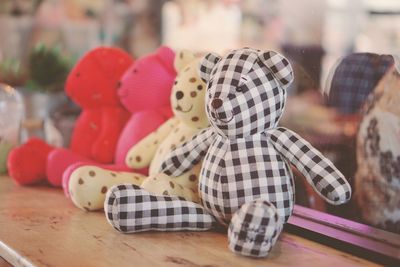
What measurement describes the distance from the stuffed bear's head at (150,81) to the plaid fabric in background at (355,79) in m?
0.22

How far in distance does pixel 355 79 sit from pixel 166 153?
0.77 feet

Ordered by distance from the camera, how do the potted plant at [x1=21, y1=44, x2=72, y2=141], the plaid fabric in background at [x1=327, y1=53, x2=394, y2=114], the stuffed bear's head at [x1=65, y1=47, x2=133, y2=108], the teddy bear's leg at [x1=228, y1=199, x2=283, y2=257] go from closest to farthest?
the teddy bear's leg at [x1=228, y1=199, x2=283, y2=257]
the plaid fabric in background at [x1=327, y1=53, x2=394, y2=114]
the stuffed bear's head at [x1=65, y1=47, x2=133, y2=108]
the potted plant at [x1=21, y1=44, x2=72, y2=141]

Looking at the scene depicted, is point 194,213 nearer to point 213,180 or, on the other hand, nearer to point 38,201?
point 213,180

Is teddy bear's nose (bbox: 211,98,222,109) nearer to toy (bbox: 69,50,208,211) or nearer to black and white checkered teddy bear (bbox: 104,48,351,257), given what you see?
black and white checkered teddy bear (bbox: 104,48,351,257)

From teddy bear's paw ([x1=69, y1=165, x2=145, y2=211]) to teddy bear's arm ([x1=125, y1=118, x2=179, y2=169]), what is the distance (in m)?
0.06

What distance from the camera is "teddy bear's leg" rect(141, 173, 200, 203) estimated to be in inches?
26.3

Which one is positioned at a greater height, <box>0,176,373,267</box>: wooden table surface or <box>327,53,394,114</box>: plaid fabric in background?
<box>327,53,394,114</box>: plaid fabric in background

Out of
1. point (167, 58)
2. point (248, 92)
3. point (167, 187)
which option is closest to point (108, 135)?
point (167, 58)

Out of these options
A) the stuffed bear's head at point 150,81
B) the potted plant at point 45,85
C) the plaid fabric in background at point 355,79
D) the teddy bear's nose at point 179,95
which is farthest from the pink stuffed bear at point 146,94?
the potted plant at point 45,85

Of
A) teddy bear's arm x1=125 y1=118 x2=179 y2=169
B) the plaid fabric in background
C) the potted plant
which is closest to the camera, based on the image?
the plaid fabric in background

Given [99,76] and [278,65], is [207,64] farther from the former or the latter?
[99,76]

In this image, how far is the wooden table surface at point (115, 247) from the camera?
58 centimetres

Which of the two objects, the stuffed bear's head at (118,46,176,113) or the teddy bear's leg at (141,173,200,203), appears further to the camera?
the stuffed bear's head at (118,46,176,113)

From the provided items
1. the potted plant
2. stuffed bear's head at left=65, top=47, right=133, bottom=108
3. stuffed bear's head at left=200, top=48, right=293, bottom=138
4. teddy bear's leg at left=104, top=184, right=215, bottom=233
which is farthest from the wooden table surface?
the potted plant
